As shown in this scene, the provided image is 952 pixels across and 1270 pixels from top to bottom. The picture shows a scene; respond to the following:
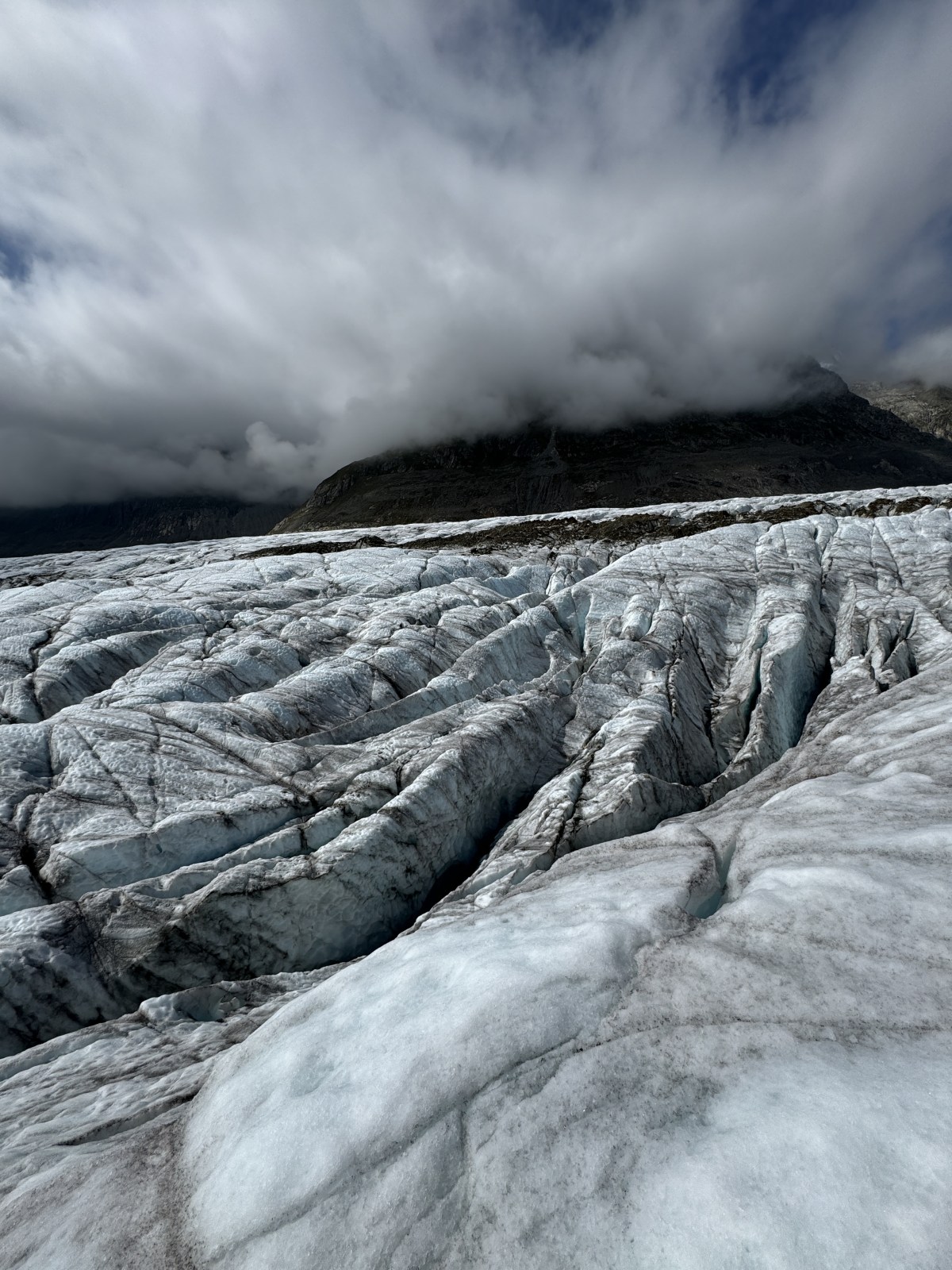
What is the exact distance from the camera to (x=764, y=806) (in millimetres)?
13945

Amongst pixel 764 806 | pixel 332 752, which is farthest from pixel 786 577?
pixel 332 752

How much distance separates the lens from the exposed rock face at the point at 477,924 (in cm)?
551

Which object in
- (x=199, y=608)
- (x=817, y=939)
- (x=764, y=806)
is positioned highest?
(x=199, y=608)

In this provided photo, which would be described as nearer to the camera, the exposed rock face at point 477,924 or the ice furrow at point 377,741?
the exposed rock face at point 477,924

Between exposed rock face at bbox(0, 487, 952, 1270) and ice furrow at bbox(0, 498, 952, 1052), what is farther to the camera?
ice furrow at bbox(0, 498, 952, 1052)

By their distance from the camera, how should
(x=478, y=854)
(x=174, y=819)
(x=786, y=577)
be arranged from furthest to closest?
(x=786, y=577), (x=478, y=854), (x=174, y=819)

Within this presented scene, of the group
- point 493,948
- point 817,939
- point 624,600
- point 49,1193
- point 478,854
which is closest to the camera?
point 49,1193

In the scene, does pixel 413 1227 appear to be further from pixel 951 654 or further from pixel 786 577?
pixel 786 577

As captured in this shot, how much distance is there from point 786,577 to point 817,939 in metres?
34.1

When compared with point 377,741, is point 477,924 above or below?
above

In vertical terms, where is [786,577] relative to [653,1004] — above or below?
above

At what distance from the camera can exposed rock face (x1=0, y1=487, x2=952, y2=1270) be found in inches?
217

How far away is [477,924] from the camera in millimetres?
10195

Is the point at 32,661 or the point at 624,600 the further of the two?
the point at 624,600
